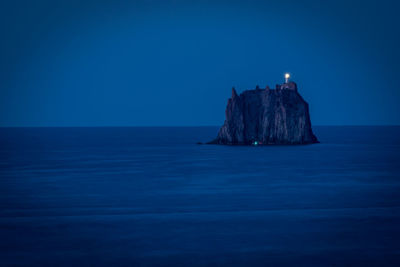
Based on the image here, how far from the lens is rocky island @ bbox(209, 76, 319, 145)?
427 feet

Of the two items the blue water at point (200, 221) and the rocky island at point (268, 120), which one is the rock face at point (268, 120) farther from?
the blue water at point (200, 221)

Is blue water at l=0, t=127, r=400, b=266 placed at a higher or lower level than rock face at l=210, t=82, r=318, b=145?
lower

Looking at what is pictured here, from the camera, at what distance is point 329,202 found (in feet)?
100.0

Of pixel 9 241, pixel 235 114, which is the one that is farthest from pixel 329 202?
pixel 235 114

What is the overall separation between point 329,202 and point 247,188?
9.52 m

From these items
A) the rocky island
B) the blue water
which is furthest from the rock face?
the blue water

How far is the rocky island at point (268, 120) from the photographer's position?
13000 centimetres

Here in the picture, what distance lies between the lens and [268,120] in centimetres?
13188

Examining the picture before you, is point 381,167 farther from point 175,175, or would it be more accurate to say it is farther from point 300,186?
point 175,175

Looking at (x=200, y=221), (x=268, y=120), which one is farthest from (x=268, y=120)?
(x=200, y=221)

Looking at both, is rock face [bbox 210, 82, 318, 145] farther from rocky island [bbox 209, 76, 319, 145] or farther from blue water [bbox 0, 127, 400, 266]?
blue water [bbox 0, 127, 400, 266]

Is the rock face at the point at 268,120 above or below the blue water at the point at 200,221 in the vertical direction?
above

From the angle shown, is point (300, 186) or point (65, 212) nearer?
point (65, 212)

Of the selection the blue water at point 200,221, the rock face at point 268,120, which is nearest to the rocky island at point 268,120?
the rock face at point 268,120
